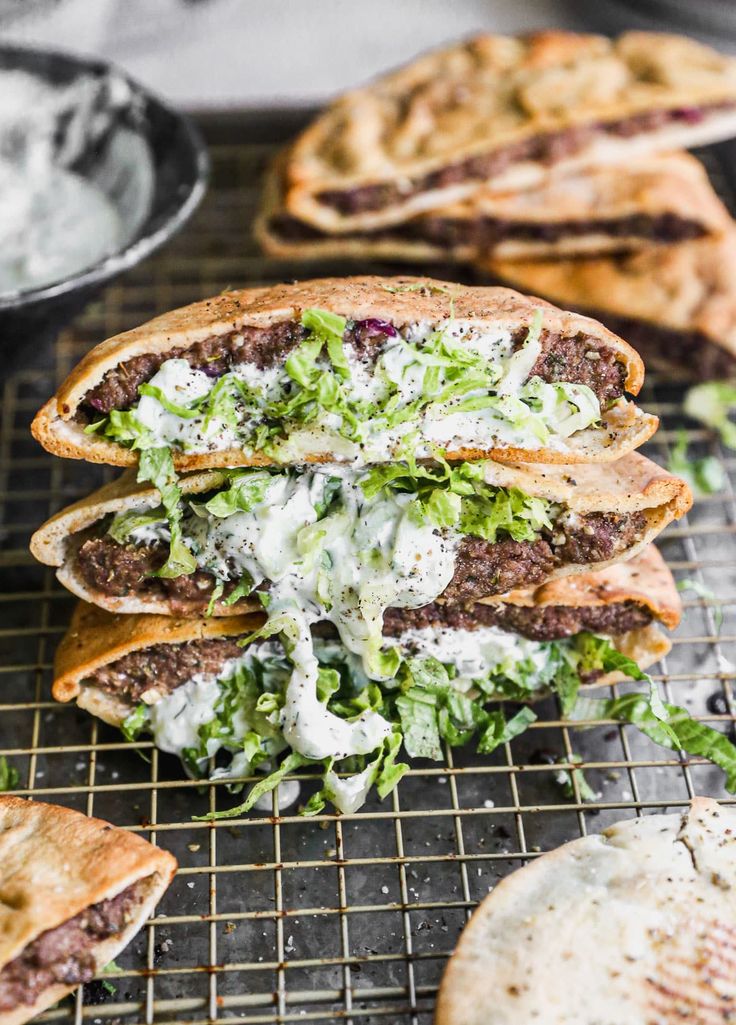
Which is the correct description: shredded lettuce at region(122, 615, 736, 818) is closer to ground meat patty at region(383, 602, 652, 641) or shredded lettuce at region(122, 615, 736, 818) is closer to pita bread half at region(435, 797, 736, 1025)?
ground meat patty at region(383, 602, 652, 641)

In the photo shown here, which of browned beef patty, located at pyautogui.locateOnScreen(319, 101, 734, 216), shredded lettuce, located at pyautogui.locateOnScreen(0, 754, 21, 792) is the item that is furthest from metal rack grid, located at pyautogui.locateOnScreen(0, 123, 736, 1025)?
browned beef patty, located at pyautogui.locateOnScreen(319, 101, 734, 216)

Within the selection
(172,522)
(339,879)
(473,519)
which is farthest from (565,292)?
(339,879)

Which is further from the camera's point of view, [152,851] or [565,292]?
[565,292]

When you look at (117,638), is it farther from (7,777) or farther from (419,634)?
(419,634)

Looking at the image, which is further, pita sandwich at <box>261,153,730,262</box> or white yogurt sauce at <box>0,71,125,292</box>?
pita sandwich at <box>261,153,730,262</box>

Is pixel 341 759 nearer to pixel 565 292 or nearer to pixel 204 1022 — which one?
pixel 204 1022

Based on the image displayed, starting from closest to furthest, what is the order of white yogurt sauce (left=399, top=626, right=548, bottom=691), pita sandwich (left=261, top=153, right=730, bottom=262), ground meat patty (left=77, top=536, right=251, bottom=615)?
1. ground meat patty (left=77, top=536, right=251, bottom=615)
2. white yogurt sauce (left=399, top=626, right=548, bottom=691)
3. pita sandwich (left=261, top=153, right=730, bottom=262)
